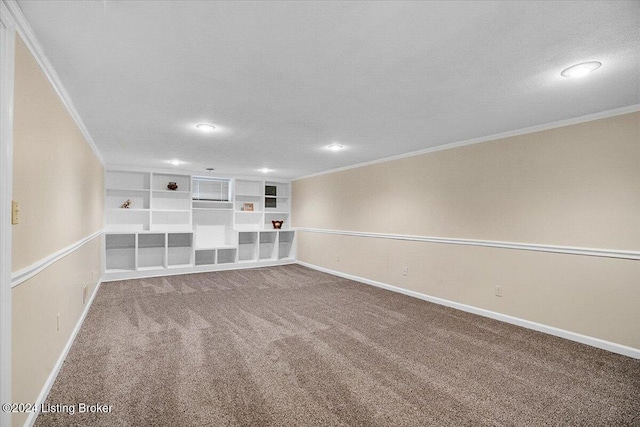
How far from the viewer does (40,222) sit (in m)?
1.93

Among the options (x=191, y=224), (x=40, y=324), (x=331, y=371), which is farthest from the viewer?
(x=191, y=224)

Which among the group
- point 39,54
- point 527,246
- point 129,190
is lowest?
point 527,246

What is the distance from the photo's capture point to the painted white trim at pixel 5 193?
1.39 metres

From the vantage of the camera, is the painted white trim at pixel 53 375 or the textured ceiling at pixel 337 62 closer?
the textured ceiling at pixel 337 62

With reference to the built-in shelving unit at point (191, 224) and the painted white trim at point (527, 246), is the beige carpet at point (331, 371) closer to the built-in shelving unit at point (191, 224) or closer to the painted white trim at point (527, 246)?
the painted white trim at point (527, 246)

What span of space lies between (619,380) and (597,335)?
0.69 metres

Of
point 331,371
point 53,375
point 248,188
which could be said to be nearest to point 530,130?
point 331,371

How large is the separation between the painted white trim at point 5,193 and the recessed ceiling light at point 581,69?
312 centimetres

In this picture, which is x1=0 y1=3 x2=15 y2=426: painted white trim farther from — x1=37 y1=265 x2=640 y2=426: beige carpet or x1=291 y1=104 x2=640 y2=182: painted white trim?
x1=291 y1=104 x2=640 y2=182: painted white trim

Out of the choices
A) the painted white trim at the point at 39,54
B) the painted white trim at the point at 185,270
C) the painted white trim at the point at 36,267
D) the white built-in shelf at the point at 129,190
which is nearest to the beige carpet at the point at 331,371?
the painted white trim at the point at 36,267

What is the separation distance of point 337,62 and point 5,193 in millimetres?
1848

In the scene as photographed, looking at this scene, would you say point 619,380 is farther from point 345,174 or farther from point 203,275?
point 203,275

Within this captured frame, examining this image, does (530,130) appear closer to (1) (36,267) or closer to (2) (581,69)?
(2) (581,69)

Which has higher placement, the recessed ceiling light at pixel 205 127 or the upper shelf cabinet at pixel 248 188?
the recessed ceiling light at pixel 205 127
